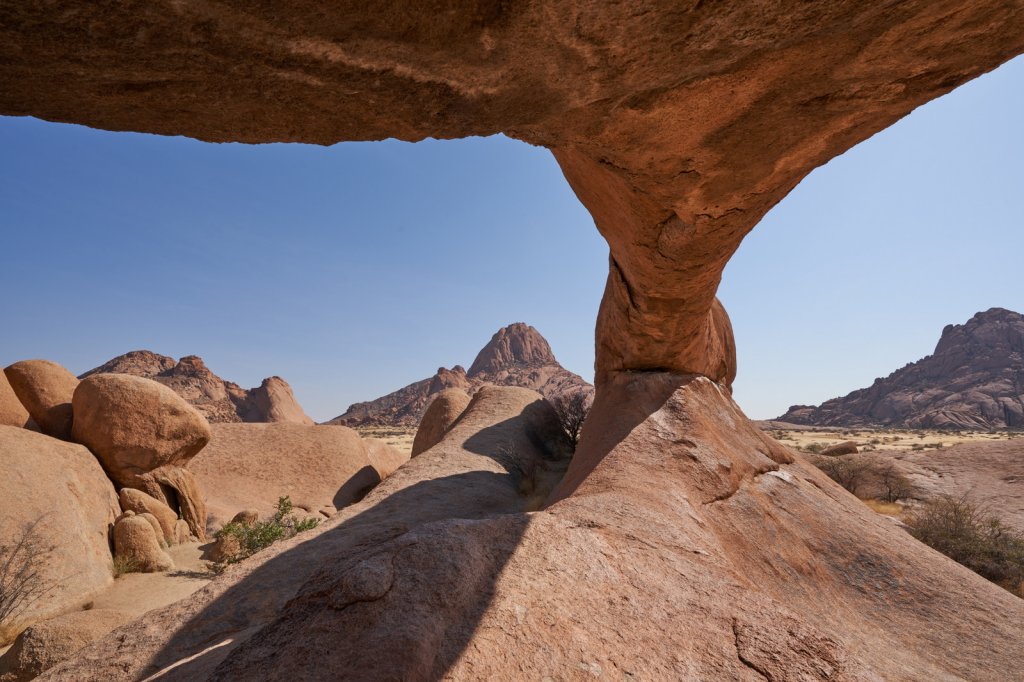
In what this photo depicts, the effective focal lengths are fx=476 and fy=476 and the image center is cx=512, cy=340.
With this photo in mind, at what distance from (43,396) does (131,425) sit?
81.1 inches

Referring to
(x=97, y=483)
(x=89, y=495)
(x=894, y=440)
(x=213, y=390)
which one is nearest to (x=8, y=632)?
(x=89, y=495)

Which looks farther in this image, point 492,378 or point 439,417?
point 492,378

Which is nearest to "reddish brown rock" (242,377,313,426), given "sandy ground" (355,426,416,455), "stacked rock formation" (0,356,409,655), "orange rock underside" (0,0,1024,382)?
"sandy ground" (355,426,416,455)

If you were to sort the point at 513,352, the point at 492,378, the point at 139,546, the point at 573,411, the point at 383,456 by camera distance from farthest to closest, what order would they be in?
the point at 513,352
the point at 492,378
the point at 383,456
the point at 573,411
the point at 139,546

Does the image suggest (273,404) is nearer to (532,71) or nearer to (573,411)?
(573,411)

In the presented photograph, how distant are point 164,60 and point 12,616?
8309 millimetres

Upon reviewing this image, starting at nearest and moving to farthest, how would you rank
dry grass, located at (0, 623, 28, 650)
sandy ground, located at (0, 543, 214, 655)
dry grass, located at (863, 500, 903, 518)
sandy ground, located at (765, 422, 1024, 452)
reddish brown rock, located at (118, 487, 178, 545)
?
dry grass, located at (0, 623, 28, 650) → sandy ground, located at (0, 543, 214, 655) → reddish brown rock, located at (118, 487, 178, 545) → dry grass, located at (863, 500, 903, 518) → sandy ground, located at (765, 422, 1024, 452)

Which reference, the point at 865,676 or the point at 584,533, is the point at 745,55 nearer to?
the point at 584,533

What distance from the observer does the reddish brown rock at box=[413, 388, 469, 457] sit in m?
14.3

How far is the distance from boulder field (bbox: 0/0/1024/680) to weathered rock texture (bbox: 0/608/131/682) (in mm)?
1182

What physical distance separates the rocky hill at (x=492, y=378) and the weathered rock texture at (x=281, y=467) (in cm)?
3954

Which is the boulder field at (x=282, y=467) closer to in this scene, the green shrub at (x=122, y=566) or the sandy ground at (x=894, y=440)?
the green shrub at (x=122, y=566)

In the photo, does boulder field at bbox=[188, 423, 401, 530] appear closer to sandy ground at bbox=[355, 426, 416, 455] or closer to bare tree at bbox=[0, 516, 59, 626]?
bare tree at bbox=[0, 516, 59, 626]

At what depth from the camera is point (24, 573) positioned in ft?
21.6
